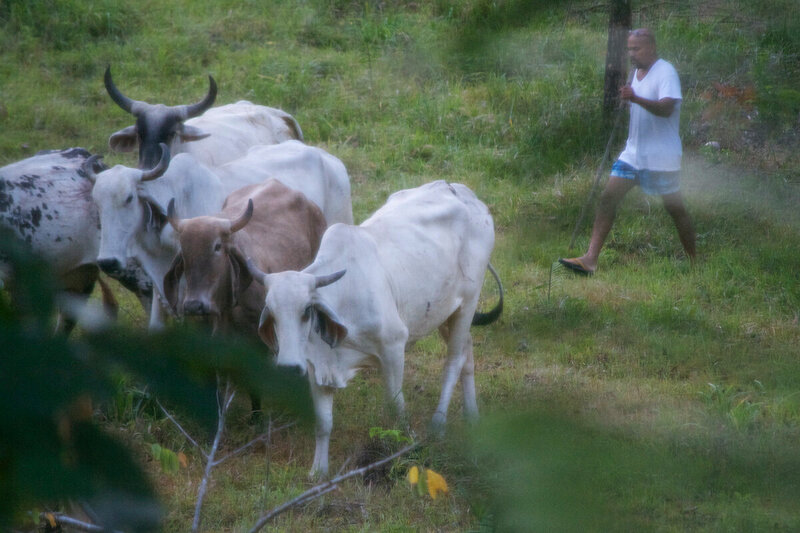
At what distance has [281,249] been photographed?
4.96 meters

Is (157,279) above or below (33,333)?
below

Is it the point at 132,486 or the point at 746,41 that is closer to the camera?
the point at 132,486

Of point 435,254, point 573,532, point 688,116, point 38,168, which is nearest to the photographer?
point 573,532

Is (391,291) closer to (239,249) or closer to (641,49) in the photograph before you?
(239,249)

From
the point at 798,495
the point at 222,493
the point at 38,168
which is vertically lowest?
the point at 222,493

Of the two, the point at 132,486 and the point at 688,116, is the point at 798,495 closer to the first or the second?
the point at 688,116

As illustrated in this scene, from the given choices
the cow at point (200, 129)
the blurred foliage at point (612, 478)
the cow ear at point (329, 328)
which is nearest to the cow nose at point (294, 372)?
the blurred foliage at point (612, 478)

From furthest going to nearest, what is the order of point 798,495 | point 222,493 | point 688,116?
point 222,493 → point 688,116 → point 798,495

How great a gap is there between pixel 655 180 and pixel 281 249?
391cm

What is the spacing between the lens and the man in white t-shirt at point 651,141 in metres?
1.07

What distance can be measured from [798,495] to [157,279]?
4.28 m

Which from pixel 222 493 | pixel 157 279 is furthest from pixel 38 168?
pixel 222 493

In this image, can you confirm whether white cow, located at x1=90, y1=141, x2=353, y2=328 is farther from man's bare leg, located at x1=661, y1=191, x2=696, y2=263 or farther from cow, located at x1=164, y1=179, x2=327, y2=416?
man's bare leg, located at x1=661, y1=191, x2=696, y2=263

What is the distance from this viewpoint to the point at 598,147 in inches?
45.3
